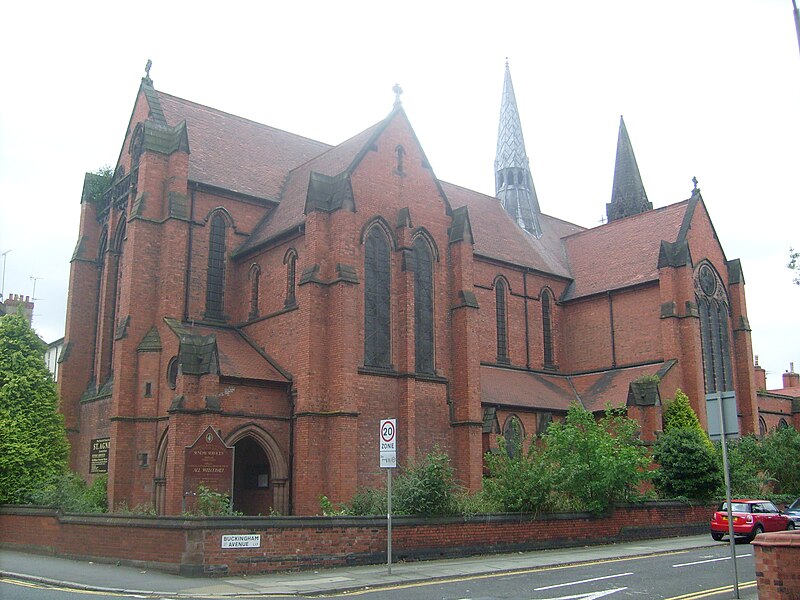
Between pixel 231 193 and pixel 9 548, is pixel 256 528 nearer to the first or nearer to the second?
pixel 9 548

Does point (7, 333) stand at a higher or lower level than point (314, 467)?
higher

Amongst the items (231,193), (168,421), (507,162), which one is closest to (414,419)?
(168,421)

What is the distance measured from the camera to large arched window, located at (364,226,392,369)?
29859 mm

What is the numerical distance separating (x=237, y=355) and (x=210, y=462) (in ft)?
28.8

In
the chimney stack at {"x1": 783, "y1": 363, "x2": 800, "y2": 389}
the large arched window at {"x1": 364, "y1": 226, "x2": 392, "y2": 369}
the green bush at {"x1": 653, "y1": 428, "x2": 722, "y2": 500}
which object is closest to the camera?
the large arched window at {"x1": 364, "y1": 226, "x2": 392, "y2": 369}

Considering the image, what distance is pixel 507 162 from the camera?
192 ft

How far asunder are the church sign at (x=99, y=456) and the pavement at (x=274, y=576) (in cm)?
759

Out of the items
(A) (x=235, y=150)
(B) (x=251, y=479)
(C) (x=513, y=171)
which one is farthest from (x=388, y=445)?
(C) (x=513, y=171)

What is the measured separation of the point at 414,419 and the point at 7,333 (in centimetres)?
1573

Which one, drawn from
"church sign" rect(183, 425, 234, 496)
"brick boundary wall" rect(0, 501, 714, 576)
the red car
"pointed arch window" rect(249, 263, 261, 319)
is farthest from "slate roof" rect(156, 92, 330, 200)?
the red car

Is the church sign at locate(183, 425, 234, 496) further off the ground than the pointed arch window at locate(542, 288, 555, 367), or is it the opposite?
the pointed arch window at locate(542, 288, 555, 367)

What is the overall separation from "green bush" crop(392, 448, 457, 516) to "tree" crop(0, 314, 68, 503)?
14284 millimetres

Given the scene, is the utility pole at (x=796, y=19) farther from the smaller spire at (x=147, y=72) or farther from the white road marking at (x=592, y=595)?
the smaller spire at (x=147, y=72)

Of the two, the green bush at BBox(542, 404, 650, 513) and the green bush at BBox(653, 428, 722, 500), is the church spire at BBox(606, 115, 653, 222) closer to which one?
the green bush at BBox(653, 428, 722, 500)
